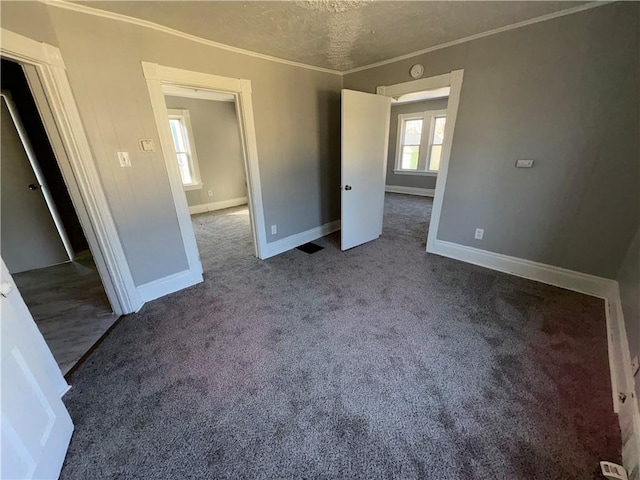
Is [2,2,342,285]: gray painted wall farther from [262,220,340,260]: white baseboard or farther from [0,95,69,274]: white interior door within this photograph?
[0,95,69,274]: white interior door

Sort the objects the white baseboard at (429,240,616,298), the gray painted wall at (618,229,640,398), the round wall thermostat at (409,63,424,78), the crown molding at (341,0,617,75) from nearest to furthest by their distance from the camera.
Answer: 1. the gray painted wall at (618,229,640,398)
2. the crown molding at (341,0,617,75)
3. the white baseboard at (429,240,616,298)
4. the round wall thermostat at (409,63,424,78)

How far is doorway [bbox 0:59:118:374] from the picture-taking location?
2.38m

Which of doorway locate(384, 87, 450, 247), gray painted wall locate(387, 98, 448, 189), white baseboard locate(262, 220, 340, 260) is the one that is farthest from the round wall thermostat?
gray painted wall locate(387, 98, 448, 189)

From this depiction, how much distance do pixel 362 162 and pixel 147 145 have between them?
2.26 meters

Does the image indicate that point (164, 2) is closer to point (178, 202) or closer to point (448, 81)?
point (178, 202)

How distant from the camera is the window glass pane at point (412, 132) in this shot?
6.46 metres

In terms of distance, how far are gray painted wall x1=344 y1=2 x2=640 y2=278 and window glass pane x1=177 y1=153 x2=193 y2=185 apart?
4.40 meters

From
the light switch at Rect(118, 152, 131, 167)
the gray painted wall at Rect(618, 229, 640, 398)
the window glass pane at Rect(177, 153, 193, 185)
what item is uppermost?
the light switch at Rect(118, 152, 131, 167)

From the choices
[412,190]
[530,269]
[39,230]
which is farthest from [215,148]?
[530,269]

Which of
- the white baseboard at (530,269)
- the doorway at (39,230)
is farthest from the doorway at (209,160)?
the white baseboard at (530,269)

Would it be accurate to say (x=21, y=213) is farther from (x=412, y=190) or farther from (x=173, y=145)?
(x=412, y=190)

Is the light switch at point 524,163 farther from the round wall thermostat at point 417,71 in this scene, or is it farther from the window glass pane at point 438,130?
the window glass pane at point 438,130

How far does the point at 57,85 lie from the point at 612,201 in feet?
13.9

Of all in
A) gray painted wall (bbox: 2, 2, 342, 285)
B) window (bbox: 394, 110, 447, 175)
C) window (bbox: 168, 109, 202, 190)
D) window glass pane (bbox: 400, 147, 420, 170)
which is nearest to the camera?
gray painted wall (bbox: 2, 2, 342, 285)
